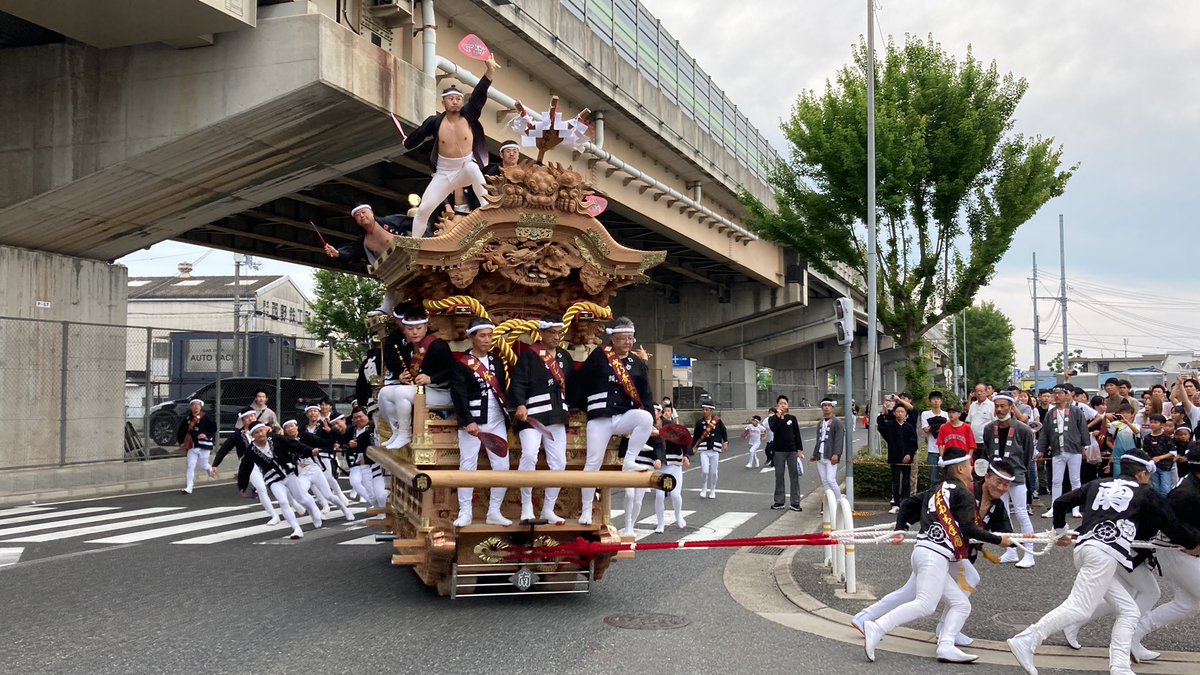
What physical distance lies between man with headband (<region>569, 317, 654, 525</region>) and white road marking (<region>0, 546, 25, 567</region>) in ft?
22.2

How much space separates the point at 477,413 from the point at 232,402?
61.3 ft

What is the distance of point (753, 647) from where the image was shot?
6.95m

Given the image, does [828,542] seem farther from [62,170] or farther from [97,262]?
[97,262]

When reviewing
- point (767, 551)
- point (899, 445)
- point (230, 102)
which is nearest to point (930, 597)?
point (767, 551)

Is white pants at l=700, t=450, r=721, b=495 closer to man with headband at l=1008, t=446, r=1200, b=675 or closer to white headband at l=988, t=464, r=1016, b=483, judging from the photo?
white headband at l=988, t=464, r=1016, b=483

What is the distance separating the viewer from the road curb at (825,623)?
6.62m

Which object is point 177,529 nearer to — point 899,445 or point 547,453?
point 547,453

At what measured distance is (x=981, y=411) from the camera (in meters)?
14.1

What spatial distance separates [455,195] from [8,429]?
35.4 ft

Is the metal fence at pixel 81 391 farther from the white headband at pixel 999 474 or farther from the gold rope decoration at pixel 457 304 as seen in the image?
the white headband at pixel 999 474

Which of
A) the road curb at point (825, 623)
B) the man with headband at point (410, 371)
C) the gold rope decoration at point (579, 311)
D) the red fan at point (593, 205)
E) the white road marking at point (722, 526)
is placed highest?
the red fan at point (593, 205)

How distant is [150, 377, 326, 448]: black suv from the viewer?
23.0m

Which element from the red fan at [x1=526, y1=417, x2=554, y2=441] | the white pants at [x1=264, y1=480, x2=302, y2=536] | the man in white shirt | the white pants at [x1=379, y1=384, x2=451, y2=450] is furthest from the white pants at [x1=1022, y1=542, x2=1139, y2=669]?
the white pants at [x1=264, y1=480, x2=302, y2=536]

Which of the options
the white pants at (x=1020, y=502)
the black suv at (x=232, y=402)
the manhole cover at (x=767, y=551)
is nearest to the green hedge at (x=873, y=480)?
the white pants at (x=1020, y=502)
